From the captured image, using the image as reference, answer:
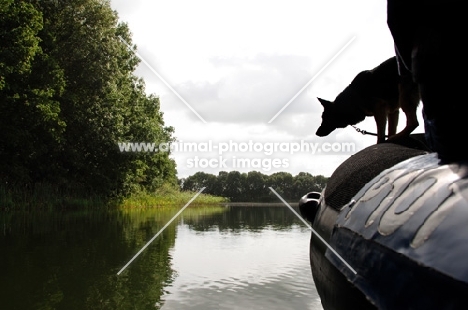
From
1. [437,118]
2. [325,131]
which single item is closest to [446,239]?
[437,118]

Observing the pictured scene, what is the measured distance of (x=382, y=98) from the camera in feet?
18.4

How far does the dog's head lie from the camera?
744cm

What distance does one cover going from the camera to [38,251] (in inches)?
318

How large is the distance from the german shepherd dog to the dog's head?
9cm

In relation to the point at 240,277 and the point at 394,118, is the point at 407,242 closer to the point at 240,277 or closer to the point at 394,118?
the point at 394,118

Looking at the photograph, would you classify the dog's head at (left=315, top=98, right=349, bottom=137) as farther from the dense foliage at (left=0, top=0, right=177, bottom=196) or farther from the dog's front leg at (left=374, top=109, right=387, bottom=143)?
the dense foliage at (left=0, top=0, right=177, bottom=196)

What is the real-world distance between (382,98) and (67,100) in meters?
26.3

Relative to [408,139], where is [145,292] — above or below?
below

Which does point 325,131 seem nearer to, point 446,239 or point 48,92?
point 446,239

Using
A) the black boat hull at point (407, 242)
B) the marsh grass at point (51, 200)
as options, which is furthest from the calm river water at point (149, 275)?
the marsh grass at point (51, 200)

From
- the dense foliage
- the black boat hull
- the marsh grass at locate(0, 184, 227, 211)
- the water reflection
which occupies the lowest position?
the water reflection

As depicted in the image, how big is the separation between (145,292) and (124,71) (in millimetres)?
32085

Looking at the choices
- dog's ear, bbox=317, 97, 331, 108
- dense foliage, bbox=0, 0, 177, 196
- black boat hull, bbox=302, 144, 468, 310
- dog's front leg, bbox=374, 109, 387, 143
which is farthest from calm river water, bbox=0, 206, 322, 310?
dense foliage, bbox=0, 0, 177, 196

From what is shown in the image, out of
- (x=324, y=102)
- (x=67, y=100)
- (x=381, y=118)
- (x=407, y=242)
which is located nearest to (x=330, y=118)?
(x=324, y=102)
